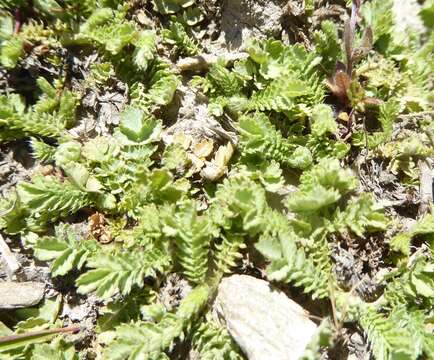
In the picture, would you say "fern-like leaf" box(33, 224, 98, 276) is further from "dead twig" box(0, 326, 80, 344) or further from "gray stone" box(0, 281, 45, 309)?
"dead twig" box(0, 326, 80, 344)

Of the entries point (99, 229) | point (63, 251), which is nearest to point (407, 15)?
point (99, 229)

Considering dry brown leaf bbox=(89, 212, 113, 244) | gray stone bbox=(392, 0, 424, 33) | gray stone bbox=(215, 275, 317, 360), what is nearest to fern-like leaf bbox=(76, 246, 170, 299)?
dry brown leaf bbox=(89, 212, 113, 244)

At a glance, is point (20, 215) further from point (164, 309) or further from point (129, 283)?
point (164, 309)

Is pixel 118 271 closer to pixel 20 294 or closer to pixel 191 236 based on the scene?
pixel 191 236

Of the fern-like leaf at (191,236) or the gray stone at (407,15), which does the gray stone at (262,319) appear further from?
the gray stone at (407,15)

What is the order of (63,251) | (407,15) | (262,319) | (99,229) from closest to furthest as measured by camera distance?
(262,319)
(63,251)
(99,229)
(407,15)

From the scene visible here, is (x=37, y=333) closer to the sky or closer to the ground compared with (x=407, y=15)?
closer to the ground

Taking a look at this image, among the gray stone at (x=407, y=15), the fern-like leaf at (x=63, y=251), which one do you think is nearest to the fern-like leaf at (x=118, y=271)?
the fern-like leaf at (x=63, y=251)
